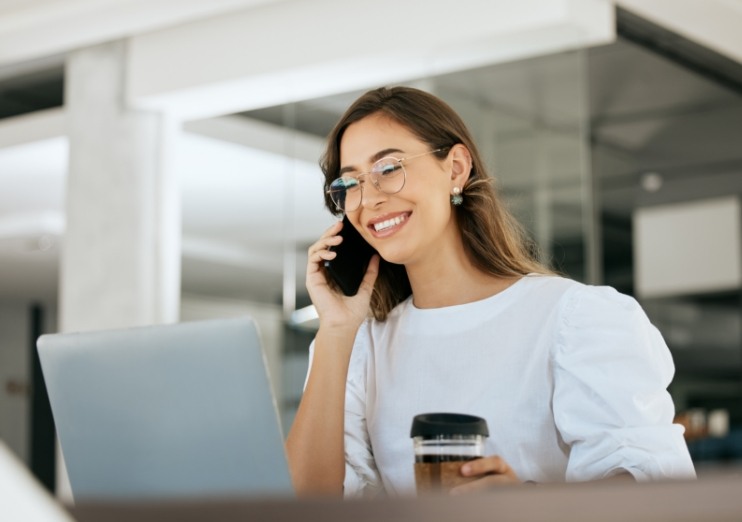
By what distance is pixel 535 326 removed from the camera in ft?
7.91

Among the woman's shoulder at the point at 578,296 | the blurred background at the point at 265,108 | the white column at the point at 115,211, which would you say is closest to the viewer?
the woman's shoulder at the point at 578,296

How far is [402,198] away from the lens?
2.60 meters

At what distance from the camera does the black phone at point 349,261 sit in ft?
8.92

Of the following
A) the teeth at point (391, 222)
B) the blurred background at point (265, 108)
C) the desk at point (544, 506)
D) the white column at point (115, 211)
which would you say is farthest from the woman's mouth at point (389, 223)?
the white column at point (115, 211)

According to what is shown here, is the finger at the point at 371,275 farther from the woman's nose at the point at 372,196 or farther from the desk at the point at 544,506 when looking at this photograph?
the desk at the point at 544,506

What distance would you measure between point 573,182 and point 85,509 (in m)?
5.40

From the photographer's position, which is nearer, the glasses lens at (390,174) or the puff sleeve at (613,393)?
the puff sleeve at (613,393)

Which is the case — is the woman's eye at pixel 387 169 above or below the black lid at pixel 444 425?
above

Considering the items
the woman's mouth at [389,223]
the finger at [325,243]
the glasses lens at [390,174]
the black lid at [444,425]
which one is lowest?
the black lid at [444,425]

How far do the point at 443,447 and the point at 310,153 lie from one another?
5117 mm

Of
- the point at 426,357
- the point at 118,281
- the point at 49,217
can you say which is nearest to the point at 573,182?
the point at 118,281

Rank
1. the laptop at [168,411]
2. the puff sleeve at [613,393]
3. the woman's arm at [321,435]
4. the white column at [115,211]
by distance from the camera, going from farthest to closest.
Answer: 1. the white column at [115,211]
2. the woman's arm at [321,435]
3. the puff sleeve at [613,393]
4. the laptop at [168,411]

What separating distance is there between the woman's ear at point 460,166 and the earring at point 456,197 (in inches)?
0.5

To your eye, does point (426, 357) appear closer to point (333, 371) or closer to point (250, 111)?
point (333, 371)
